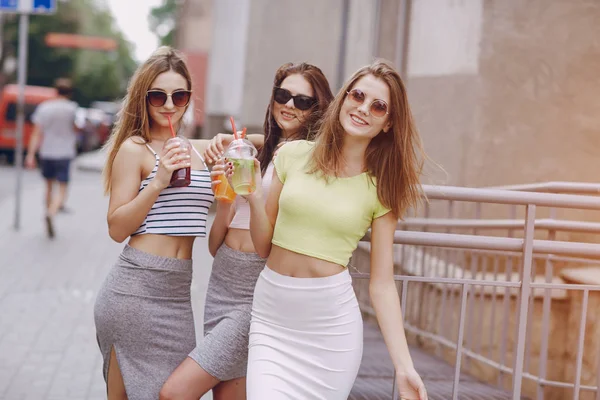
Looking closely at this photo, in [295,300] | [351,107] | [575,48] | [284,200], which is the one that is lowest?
[295,300]

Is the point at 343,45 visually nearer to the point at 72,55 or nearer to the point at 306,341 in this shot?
the point at 306,341

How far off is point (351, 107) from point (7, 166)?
23.6 m

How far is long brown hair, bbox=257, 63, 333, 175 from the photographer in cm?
375

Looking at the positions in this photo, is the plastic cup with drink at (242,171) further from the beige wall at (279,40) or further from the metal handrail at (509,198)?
the beige wall at (279,40)

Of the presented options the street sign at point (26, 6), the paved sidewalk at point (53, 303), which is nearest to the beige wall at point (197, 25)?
the paved sidewalk at point (53, 303)

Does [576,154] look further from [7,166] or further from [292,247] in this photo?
[7,166]

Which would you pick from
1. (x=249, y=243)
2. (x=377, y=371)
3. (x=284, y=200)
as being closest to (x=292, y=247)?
(x=284, y=200)

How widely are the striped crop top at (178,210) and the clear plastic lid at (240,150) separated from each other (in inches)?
16.8

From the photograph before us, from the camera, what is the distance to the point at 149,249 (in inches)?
141

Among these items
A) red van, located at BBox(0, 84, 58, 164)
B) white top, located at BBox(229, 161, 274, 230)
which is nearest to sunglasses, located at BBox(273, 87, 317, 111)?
white top, located at BBox(229, 161, 274, 230)

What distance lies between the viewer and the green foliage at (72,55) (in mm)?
52141

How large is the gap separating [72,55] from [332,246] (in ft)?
181

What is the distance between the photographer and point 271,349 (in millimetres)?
3254

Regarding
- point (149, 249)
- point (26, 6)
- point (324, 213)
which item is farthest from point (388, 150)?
point (26, 6)
